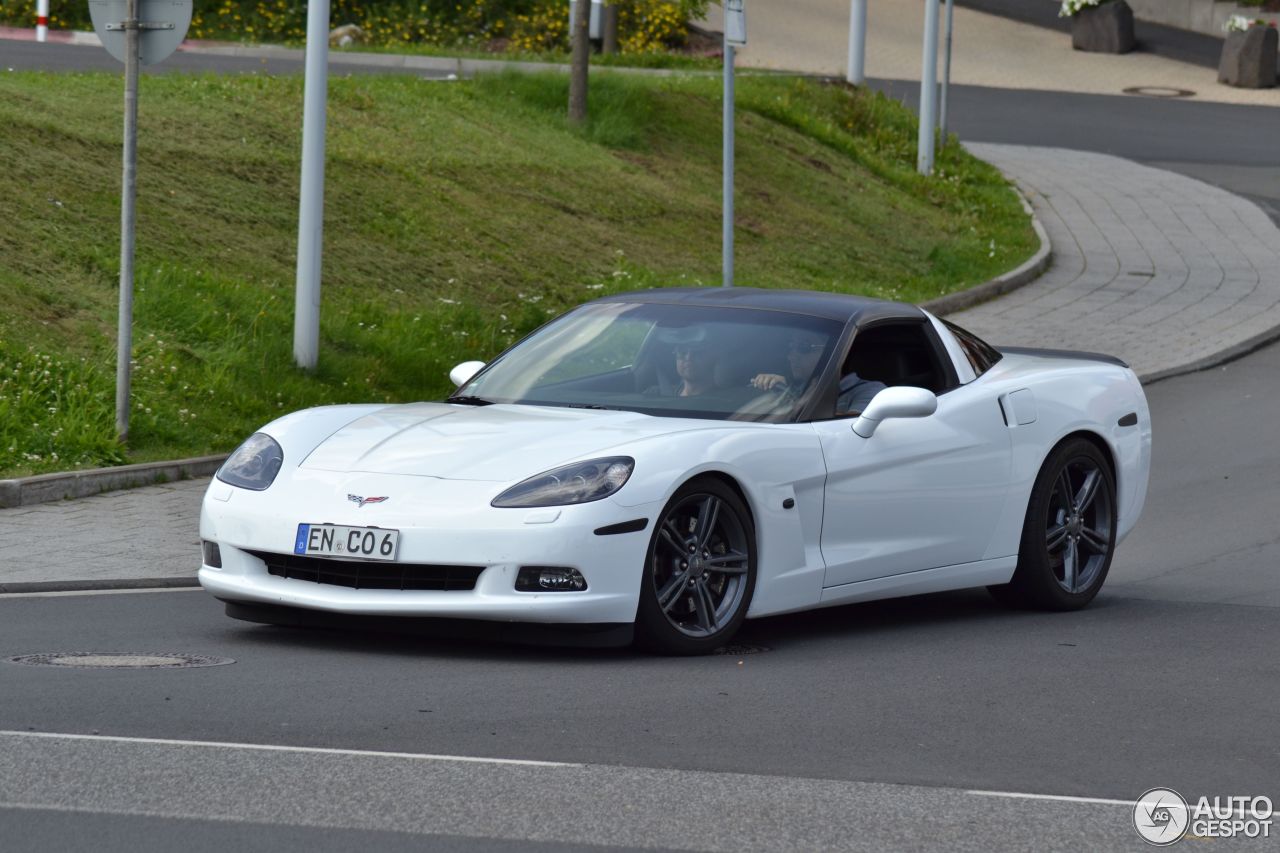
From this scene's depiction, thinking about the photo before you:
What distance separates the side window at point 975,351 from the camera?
928 centimetres

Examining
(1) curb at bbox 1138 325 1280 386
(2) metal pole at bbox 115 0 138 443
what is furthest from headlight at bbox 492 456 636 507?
(1) curb at bbox 1138 325 1280 386

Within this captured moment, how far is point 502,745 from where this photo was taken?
6008mm

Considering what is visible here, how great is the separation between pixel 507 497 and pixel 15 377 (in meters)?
6.18

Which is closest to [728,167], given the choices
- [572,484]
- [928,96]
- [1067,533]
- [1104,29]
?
[1067,533]

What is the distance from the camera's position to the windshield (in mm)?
8273

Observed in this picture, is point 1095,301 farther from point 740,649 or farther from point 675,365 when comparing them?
point 740,649

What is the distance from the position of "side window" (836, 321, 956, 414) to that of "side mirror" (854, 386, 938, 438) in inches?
14.2

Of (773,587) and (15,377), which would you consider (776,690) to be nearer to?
(773,587)

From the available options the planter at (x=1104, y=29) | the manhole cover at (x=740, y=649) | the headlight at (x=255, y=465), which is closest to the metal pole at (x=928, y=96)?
the planter at (x=1104, y=29)

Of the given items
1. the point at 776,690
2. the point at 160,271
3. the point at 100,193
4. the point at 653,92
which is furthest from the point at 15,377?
the point at 653,92

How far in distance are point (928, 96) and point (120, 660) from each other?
21607mm

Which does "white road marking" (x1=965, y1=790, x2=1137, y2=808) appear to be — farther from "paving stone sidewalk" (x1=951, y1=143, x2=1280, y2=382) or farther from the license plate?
"paving stone sidewalk" (x1=951, y1=143, x2=1280, y2=382)

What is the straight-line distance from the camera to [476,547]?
23.5 ft

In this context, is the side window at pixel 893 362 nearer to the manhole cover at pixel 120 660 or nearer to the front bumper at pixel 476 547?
the front bumper at pixel 476 547
